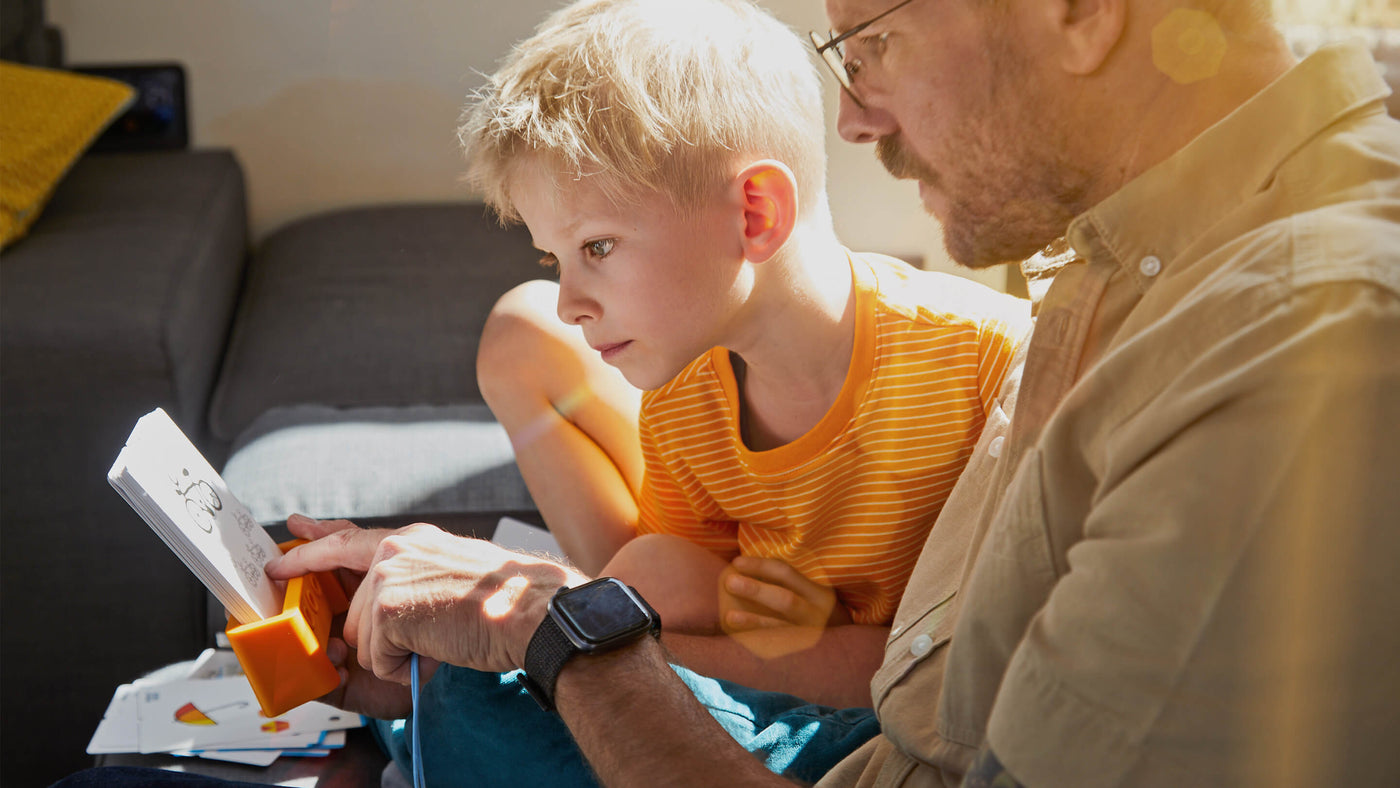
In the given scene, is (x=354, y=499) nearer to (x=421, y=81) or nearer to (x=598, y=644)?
(x=598, y=644)

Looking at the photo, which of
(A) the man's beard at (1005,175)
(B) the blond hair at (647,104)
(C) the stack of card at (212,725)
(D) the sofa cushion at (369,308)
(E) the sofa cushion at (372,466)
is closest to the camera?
(A) the man's beard at (1005,175)

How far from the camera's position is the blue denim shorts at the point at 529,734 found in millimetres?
909

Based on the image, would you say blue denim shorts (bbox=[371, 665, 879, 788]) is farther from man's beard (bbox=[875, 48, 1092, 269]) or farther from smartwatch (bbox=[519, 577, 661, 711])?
man's beard (bbox=[875, 48, 1092, 269])

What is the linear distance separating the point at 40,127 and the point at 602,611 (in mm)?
1859

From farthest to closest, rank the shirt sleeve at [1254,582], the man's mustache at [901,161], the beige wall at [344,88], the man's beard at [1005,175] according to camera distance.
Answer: the beige wall at [344,88]
the man's mustache at [901,161]
the man's beard at [1005,175]
the shirt sleeve at [1254,582]

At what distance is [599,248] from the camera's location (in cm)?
109

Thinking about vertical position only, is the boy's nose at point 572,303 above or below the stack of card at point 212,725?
above

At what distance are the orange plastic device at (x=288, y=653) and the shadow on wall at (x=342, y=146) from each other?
1.83 m

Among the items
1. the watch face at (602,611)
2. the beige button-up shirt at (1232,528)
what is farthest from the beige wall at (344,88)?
the beige button-up shirt at (1232,528)

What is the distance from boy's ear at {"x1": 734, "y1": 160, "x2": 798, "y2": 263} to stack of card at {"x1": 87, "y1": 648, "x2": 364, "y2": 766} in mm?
687

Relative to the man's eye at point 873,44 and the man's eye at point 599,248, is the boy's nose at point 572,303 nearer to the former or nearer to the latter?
the man's eye at point 599,248

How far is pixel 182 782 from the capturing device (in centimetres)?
83

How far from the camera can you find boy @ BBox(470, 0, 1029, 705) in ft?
3.53

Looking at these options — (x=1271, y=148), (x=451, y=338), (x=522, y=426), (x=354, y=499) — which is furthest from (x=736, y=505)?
(x=451, y=338)
